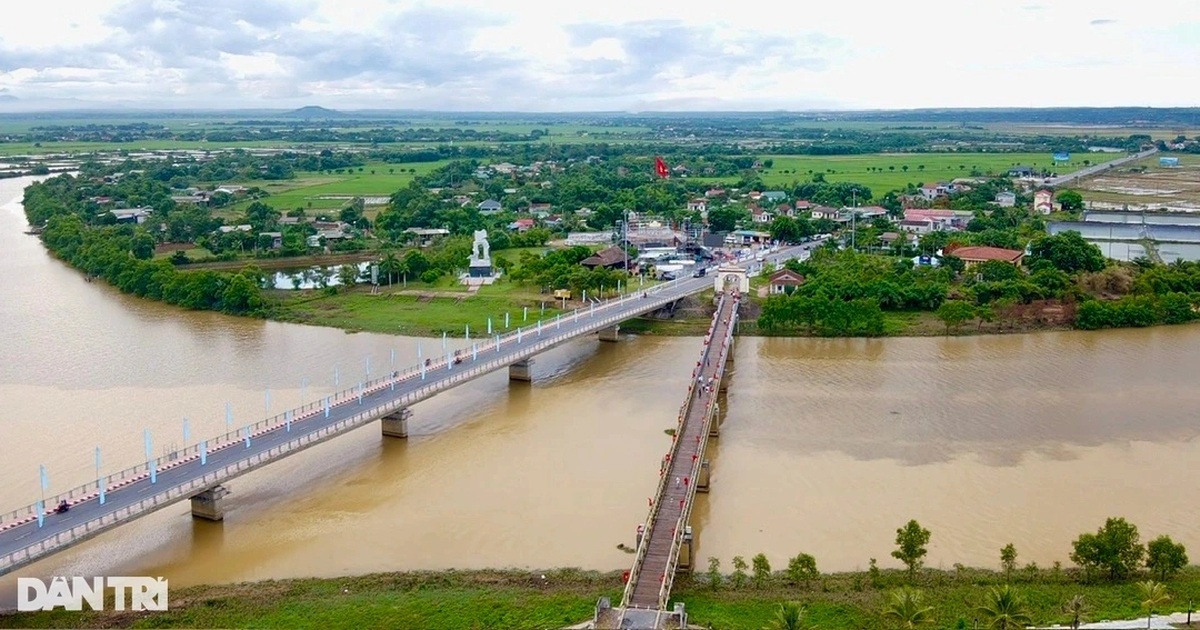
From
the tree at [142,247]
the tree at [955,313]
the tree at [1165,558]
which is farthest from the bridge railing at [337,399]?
the tree at [142,247]

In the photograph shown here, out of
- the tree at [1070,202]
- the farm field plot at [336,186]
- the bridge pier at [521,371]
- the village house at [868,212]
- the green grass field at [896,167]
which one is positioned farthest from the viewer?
the green grass field at [896,167]

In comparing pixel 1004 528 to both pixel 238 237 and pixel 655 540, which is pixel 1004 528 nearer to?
pixel 655 540

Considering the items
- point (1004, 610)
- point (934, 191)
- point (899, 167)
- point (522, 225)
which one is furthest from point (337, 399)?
point (899, 167)

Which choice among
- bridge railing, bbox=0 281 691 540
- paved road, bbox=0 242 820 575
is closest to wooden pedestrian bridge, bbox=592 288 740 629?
paved road, bbox=0 242 820 575

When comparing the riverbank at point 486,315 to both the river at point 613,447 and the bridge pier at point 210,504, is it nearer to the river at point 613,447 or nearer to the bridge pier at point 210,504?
the river at point 613,447

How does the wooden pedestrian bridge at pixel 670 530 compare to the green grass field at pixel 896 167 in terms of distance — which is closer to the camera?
the wooden pedestrian bridge at pixel 670 530

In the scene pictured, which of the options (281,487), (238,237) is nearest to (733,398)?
(281,487)
